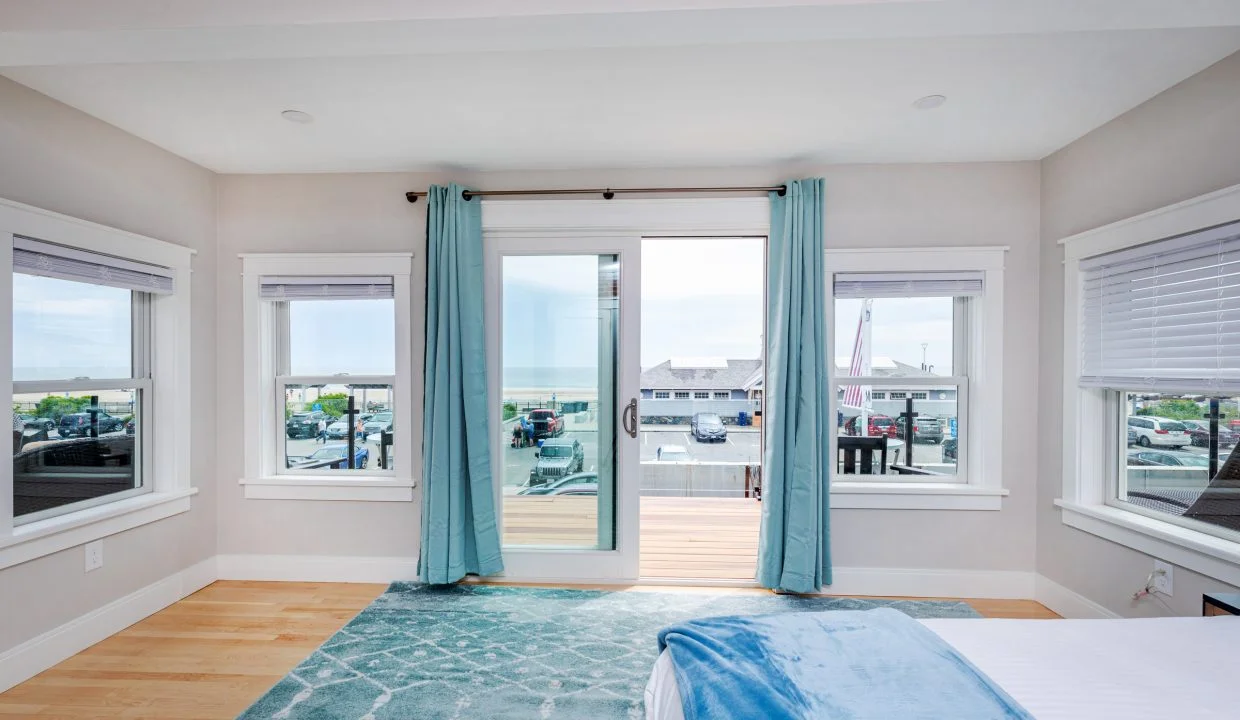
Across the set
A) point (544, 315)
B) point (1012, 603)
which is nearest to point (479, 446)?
point (544, 315)

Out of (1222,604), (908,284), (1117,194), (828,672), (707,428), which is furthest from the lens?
(707,428)

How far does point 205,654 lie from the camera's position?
252 centimetres

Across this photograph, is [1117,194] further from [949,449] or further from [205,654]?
[205,654]

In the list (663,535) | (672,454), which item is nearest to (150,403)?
(663,535)

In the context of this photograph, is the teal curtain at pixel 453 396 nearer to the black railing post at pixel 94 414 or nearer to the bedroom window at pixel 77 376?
the bedroom window at pixel 77 376

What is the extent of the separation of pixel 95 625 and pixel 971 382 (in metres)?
4.56

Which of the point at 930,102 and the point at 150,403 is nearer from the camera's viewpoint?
the point at 930,102

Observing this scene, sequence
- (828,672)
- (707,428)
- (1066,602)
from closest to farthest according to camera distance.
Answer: (828,672), (1066,602), (707,428)

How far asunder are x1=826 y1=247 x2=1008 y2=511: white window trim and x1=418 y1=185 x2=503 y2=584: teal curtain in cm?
196

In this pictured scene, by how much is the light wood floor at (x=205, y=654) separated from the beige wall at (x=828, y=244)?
0.94 feet

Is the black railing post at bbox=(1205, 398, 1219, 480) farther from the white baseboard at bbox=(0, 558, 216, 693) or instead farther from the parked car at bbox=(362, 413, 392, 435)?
the white baseboard at bbox=(0, 558, 216, 693)

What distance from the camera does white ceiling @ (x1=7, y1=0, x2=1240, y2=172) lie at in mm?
1570

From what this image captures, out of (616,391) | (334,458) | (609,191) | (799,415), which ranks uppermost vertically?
(609,191)

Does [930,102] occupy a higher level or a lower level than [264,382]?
higher
